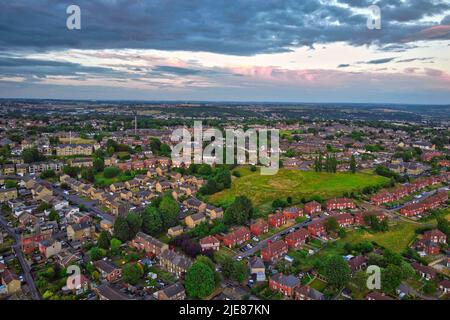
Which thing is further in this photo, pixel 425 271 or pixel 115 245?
pixel 115 245

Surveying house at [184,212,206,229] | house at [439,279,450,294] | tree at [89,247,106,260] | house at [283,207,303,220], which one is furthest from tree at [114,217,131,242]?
house at [439,279,450,294]

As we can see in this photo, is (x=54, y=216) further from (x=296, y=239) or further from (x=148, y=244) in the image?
(x=296, y=239)

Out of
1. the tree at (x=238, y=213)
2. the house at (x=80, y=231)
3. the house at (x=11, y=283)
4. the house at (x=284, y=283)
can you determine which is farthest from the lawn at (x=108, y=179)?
the house at (x=284, y=283)

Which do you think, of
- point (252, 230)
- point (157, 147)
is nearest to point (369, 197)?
point (252, 230)

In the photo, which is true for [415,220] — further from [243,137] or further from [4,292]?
[243,137]

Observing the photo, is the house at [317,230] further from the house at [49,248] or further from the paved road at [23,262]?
the paved road at [23,262]

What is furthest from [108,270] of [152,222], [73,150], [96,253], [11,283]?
[73,150]
